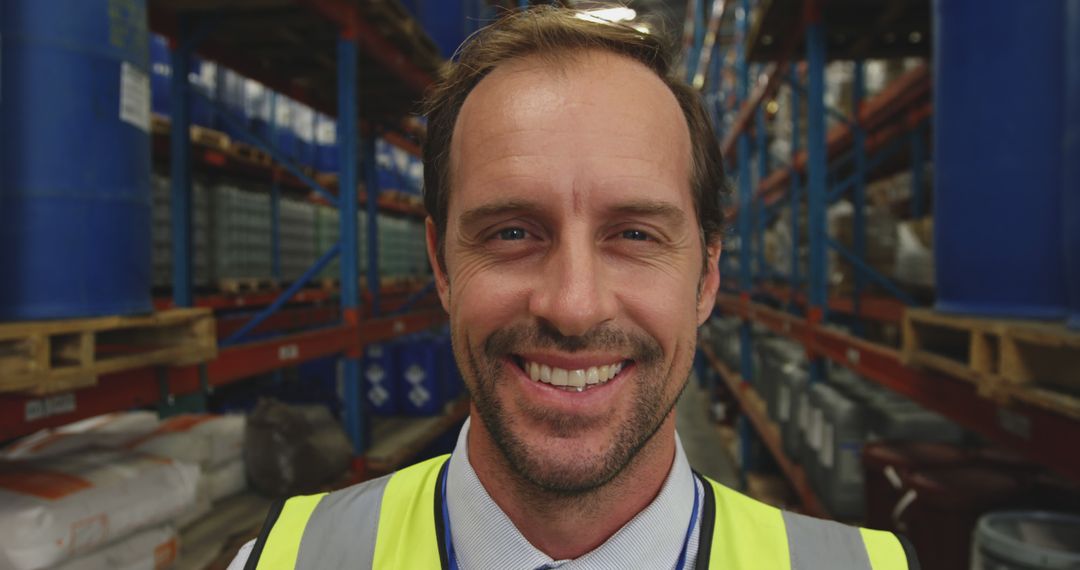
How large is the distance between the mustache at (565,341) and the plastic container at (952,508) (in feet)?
7.02

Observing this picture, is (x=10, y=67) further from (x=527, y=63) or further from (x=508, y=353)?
(x=508, y=353)

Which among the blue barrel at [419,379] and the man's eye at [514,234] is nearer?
the man's eye at [514,234]

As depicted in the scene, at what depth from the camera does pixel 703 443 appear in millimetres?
8656

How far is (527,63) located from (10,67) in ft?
5.93

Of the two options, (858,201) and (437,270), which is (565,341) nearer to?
(437,270)

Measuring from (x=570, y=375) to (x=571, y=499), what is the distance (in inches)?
8.3

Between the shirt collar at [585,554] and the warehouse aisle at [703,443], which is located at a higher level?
the shirt collar at [585,554]

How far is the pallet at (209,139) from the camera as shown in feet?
17.2

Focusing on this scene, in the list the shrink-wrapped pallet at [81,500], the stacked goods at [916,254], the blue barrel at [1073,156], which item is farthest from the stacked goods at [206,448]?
the stacked goods at [916,254]

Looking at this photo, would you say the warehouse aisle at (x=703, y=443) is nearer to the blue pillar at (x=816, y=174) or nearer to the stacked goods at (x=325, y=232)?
the blue pillar at (x=816, y=174)

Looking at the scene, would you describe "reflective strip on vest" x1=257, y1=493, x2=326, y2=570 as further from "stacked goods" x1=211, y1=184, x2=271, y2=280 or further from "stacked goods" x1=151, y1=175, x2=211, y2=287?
"stacked goods" x1=211, y1=184, x2=271, y2=280

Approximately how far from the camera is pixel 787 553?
3.75 ft

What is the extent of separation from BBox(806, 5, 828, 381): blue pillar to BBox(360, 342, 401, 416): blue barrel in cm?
362

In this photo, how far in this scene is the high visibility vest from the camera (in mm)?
1137
